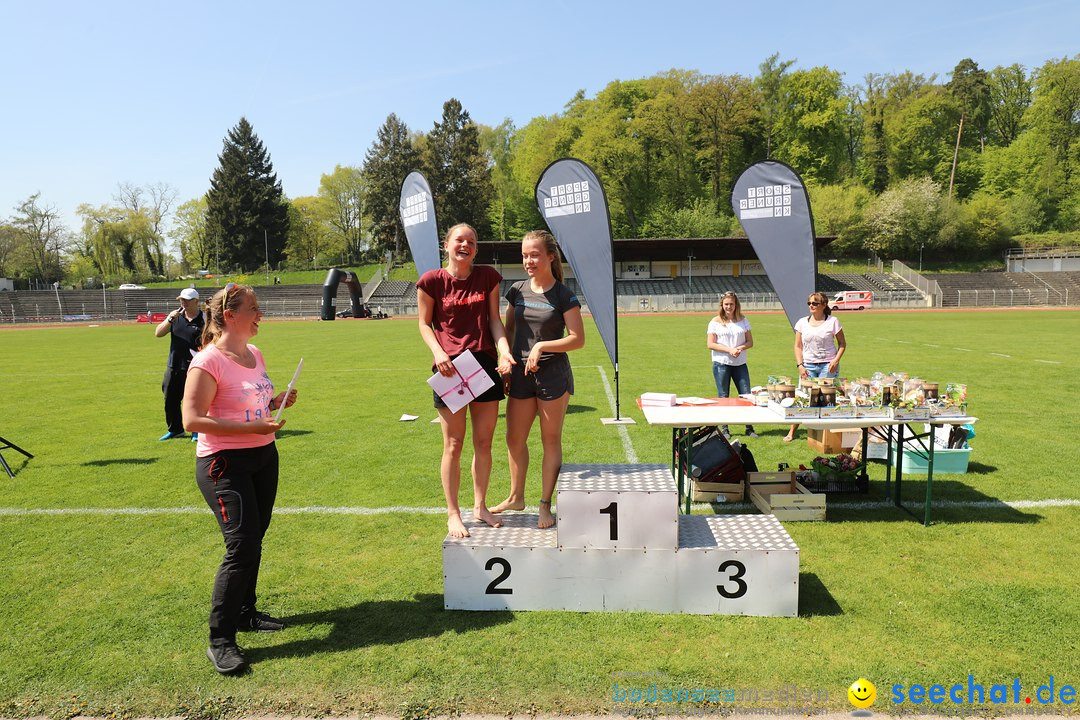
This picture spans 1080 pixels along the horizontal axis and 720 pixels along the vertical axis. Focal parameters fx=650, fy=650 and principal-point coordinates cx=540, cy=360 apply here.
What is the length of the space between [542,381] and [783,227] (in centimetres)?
530

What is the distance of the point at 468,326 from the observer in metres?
3.90

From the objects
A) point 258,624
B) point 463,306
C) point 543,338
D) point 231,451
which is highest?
point 463,306

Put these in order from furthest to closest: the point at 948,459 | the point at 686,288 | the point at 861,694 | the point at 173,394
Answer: the point at 686,288 → the point at 173,394 → the point at 948,459 → the point at 861,694

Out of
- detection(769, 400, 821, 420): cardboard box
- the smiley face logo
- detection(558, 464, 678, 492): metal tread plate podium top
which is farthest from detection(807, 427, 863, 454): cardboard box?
the smiley face logo

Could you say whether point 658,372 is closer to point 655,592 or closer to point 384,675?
point 655,592

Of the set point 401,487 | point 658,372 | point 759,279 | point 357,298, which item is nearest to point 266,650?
point 401,487

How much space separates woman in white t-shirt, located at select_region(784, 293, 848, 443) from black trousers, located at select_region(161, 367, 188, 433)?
720 centimetres

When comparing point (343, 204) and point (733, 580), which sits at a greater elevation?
point (343, 204)

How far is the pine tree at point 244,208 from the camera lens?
70.9 m

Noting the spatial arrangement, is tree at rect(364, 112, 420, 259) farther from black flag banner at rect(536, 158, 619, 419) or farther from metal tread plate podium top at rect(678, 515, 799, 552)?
metal tread plate podium top at rect(678, 515, 799, 552)

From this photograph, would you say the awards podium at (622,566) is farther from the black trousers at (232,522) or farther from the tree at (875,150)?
the tree at (875,150)

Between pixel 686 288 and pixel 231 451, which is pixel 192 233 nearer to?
pixel 686 288

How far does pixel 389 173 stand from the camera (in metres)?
73.9

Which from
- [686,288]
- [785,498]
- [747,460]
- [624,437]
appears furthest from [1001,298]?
[785,498]
